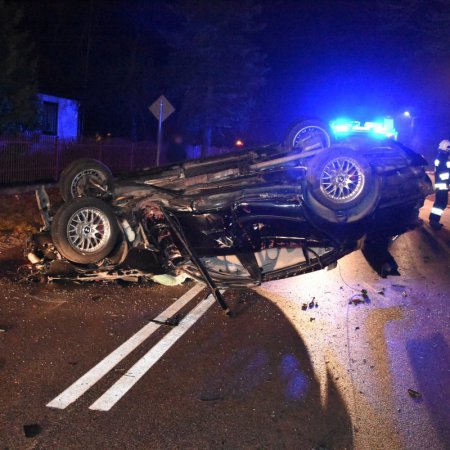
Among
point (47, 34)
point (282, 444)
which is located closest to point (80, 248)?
point (282, 444)

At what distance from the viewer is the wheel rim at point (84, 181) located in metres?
6.02

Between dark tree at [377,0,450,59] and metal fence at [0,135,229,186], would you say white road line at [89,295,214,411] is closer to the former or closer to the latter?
metal fence at [0,135,229,186]

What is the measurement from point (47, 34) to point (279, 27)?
55.5 ft

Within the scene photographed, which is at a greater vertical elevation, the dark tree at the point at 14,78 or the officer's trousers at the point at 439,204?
the dark tree at the point at 14,78

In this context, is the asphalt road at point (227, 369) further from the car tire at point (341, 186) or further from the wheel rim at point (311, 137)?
the wheel rim at point (311, 137)

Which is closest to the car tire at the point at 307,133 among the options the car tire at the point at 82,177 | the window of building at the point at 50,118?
the car tire at the point at 82,177

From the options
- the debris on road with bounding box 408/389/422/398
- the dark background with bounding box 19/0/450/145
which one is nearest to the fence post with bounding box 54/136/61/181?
the dark background with bounding box 19/0/450/145

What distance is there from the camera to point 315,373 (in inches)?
158

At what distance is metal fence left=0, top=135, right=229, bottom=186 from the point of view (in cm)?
1278

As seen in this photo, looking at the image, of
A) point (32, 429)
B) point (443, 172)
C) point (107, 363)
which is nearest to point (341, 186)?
point (107, 363)

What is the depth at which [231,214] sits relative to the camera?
5.21 meters

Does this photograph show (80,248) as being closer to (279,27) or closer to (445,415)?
(445,415)

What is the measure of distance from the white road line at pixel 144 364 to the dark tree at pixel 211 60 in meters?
19.5

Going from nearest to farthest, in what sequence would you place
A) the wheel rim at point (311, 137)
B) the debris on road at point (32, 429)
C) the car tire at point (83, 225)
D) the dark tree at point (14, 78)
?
the debris on road at point (32, 429)
the car tire at point (83, 225)
the wheel rim at point (311, 137)
the dark tree at point (14, 78)
